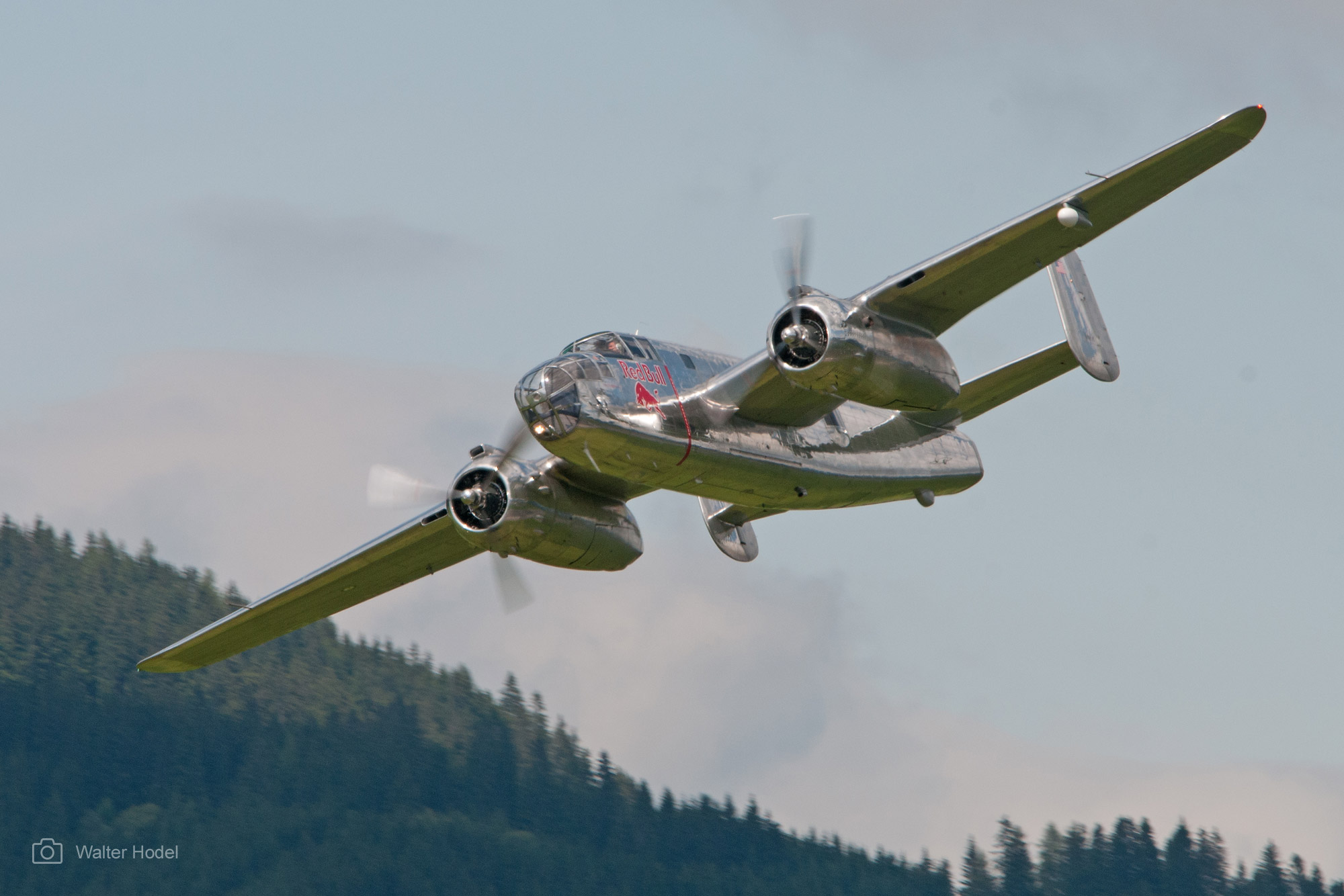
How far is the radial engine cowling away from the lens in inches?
1118

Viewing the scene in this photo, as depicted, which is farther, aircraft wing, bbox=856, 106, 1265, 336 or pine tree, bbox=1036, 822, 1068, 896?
pine tree, bbox=1036, 822, 1068, 896

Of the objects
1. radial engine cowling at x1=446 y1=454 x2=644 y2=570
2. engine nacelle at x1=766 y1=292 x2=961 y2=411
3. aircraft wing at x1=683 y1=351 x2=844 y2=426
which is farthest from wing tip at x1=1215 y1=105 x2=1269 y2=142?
radial engine cowling at x1=446 y1=454 x2=644 y2=570

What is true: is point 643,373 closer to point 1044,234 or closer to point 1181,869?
point 1044,234

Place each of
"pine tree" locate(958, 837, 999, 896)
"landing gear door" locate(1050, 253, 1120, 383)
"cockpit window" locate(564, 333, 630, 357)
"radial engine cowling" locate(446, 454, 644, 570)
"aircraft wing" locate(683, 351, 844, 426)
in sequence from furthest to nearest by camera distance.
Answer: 1. "pine tree" locate(958, 837, 999, 896)
2. "radial engine cowling" locate(446, 454, 644, 570)
3. "landing gear door" locate(1050, 253, 1120, 383)
4. "aircraft wing" locate(683, 351, 844, 426)
5. "cockpit window" locate(564, 333, 630, 357)

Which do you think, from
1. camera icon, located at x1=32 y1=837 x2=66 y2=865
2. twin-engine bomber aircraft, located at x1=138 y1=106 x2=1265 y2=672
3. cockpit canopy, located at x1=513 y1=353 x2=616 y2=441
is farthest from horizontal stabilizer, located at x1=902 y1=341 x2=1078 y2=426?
camera icon, located at x1=32 y1=837 x2=66 y2=865

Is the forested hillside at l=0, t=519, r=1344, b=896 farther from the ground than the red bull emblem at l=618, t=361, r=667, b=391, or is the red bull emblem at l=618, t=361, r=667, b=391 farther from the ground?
the forested hillside at l=0, t=519, r=1344, b=896

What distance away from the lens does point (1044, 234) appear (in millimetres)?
25359

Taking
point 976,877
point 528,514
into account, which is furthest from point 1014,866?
point 528,514

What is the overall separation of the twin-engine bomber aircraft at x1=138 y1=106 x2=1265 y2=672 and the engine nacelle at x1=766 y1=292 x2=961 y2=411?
3 centimetres

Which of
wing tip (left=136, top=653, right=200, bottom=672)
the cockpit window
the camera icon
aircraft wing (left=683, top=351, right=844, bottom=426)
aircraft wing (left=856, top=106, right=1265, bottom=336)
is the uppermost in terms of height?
the camera icon

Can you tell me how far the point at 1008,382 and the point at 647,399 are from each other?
8.07m

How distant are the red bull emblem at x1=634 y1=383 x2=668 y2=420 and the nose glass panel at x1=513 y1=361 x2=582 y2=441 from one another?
109 cm

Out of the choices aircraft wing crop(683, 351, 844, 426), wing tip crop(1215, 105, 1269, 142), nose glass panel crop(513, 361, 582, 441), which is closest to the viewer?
wing tip crop(1215, 105, 1269, 142)

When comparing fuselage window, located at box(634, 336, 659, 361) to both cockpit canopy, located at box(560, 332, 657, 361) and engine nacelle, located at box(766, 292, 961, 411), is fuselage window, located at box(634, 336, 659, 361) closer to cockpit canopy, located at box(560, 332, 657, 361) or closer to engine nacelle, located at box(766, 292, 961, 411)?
cockpit canopy, located at box(560, 332, 657, 361)
